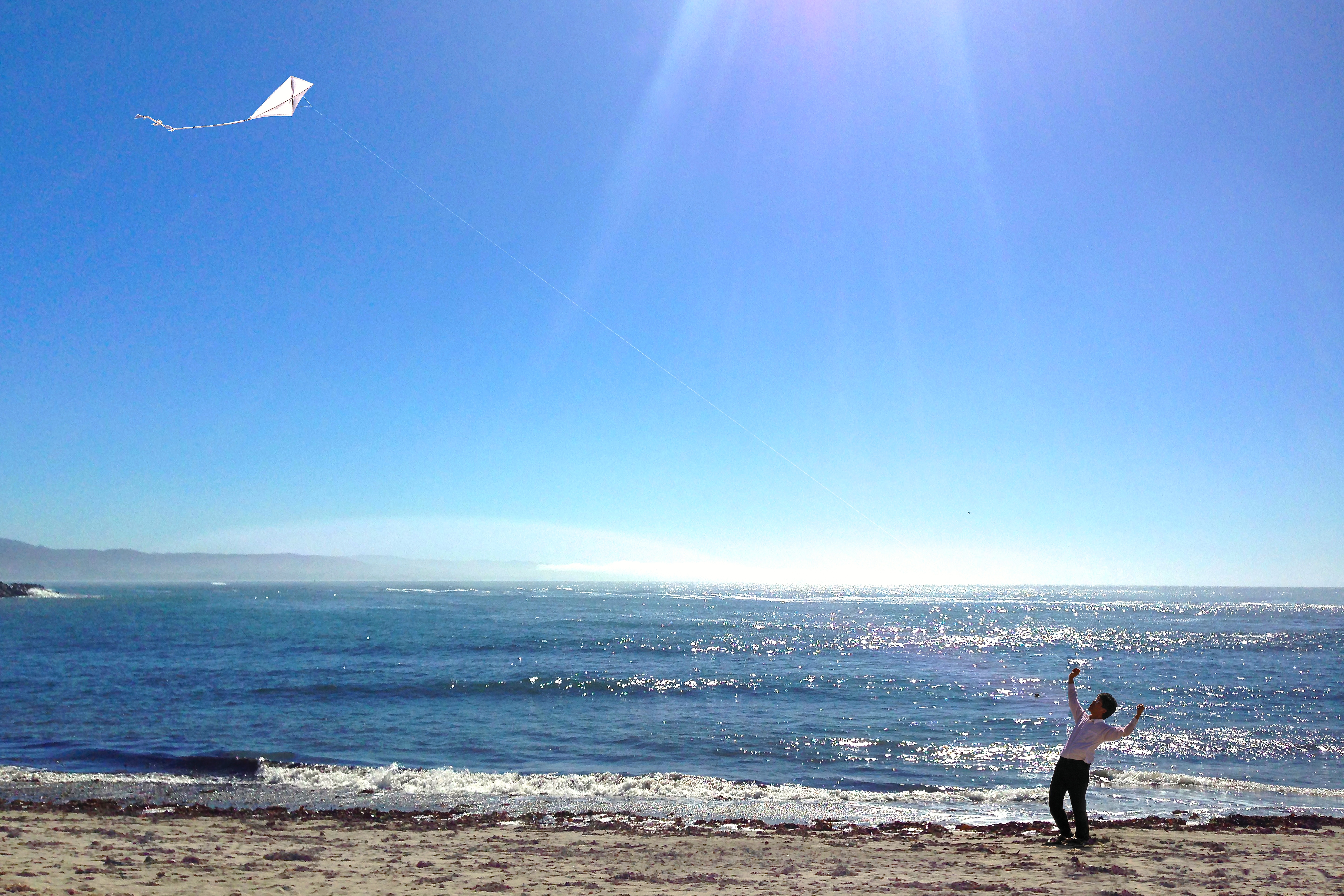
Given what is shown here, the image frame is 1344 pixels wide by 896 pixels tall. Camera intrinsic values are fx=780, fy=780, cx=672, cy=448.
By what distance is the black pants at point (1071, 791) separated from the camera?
9.48m

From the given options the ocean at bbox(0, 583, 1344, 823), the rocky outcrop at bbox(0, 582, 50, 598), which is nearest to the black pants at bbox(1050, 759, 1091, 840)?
the ocean at bbox(0, 583, 1344, 823)

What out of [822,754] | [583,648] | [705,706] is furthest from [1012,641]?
[822,754]

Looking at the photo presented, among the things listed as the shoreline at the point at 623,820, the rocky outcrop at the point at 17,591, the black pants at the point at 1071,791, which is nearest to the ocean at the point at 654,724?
the shoreline at the point at 623,820

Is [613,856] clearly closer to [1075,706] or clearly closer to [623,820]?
[623,820]

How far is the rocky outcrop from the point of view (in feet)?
377

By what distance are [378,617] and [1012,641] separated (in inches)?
2395

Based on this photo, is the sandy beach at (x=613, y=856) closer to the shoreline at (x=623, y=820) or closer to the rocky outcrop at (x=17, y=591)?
the shoreline at (x=623, y=820)

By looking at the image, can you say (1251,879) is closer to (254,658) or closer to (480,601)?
(254,658)

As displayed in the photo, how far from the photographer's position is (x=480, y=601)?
135 metres

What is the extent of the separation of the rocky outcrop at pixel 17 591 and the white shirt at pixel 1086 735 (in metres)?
146

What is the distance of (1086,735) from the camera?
367 inches

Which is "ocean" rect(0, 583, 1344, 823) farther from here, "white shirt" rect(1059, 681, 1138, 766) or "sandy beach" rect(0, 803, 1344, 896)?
"white shirt" rect(1059, 681, 1138, 766)

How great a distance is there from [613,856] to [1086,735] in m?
5.99

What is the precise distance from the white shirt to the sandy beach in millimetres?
1178
